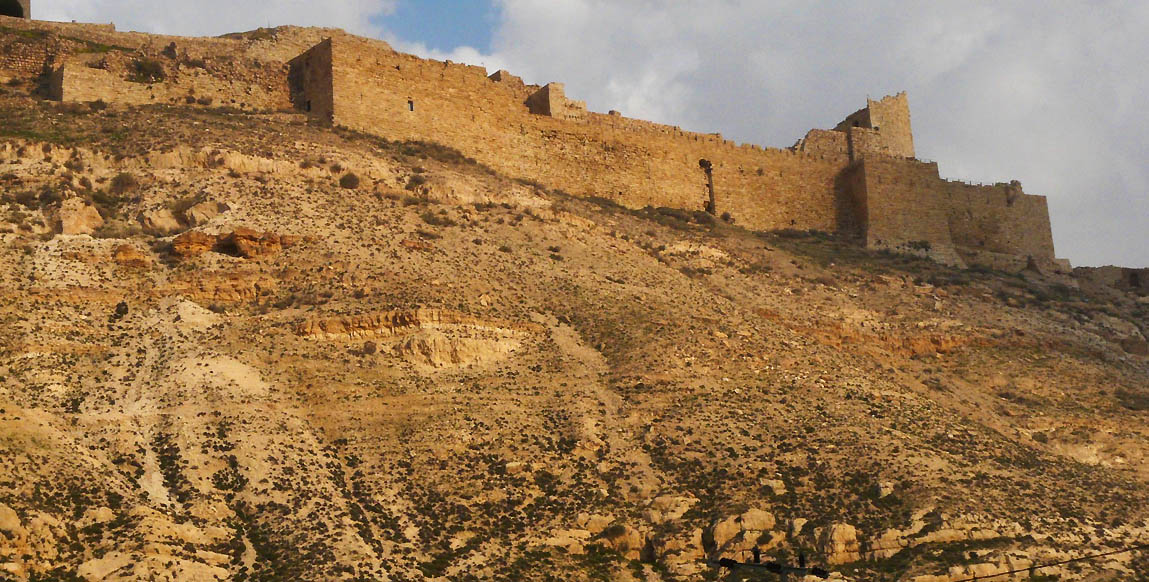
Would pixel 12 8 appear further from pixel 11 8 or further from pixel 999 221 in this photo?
pixel 999 221

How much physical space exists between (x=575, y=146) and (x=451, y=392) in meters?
17.2

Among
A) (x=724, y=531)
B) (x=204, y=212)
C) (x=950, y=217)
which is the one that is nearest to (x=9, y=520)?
(x=204, y=212)

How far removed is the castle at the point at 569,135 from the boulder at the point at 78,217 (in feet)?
22.2

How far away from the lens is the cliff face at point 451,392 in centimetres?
2194

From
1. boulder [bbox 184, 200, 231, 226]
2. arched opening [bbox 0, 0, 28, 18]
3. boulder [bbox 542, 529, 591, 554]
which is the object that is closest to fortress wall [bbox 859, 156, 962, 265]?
boulder [bbox 184, 200, 231, 226]

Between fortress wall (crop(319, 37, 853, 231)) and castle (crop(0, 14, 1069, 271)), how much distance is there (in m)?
0.05

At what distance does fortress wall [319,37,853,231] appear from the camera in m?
37.6

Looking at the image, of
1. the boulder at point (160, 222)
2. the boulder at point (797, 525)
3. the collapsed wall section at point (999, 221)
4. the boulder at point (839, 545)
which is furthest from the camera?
the collapsed wall section at point (999, 221)

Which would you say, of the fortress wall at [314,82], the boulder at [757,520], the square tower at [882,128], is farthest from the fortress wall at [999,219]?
the boulder at [757,520]

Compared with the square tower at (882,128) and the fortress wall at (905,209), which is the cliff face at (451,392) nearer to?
the fortress wall at (905,209)

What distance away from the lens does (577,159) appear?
136 feet

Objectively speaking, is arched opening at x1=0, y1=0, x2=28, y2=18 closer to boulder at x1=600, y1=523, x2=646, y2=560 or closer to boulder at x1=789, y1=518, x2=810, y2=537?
boulder at x1=600, y1=523, x2=646, y2=560

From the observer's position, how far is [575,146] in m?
41.6

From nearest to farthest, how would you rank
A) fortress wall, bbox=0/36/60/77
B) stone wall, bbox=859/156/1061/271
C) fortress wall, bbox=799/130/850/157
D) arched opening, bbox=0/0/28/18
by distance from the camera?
fortress wall, bbox=0/36/60/77 → arched opening, bbox=0/0/28/18 → stone wall, bbox=859/156/1061/271 → fortress wall, bbox=799/130/850/157
